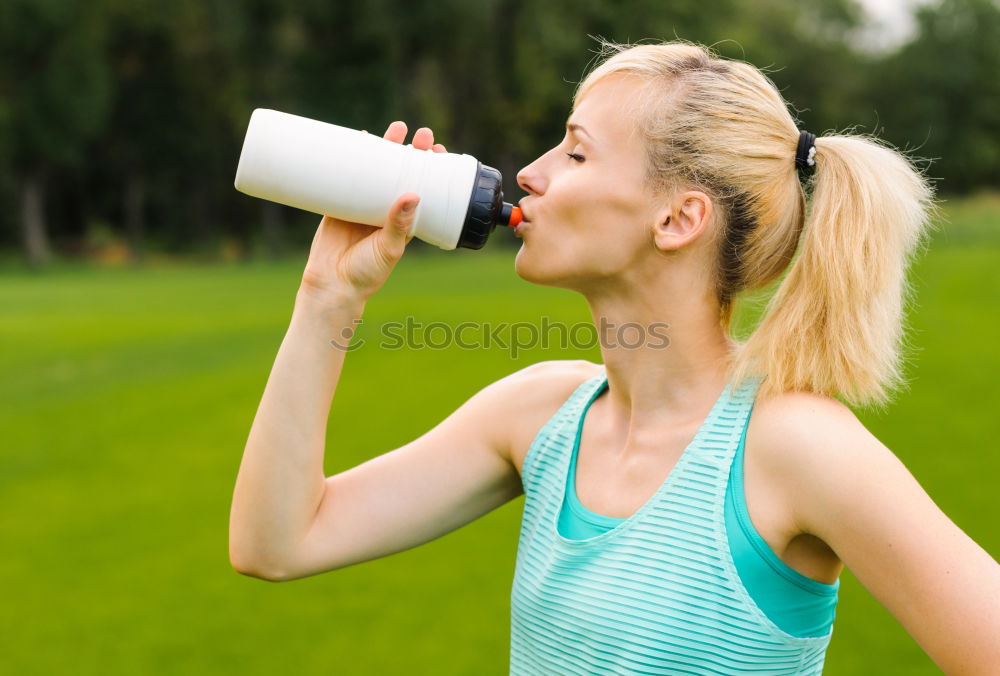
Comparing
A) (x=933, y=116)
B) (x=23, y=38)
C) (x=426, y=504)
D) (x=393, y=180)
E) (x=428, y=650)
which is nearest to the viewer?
(x=393, y=180)

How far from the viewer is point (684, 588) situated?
2.02 meters

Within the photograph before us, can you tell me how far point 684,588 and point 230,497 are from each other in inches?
200

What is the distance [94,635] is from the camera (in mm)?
4824

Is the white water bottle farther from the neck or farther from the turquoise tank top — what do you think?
the turquoise tank top

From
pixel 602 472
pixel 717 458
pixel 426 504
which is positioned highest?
pixel 717 458

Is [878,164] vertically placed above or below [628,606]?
above

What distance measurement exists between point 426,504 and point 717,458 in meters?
0.72

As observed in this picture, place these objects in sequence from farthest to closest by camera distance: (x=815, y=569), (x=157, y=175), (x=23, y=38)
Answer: (x=157, y=175) < (x=23, y=38) < (x=815, y=569)

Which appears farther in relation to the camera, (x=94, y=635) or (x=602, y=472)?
(x=94, y=635)

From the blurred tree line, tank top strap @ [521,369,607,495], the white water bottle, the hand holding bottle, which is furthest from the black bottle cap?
the blurred tree line

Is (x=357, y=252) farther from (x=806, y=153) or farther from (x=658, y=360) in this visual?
(x=806, y=153)

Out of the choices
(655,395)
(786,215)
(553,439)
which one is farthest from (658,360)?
(786,215)

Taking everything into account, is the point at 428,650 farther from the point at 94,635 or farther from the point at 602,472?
the point at 602,472

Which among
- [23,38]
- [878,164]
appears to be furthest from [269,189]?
[23,38]
